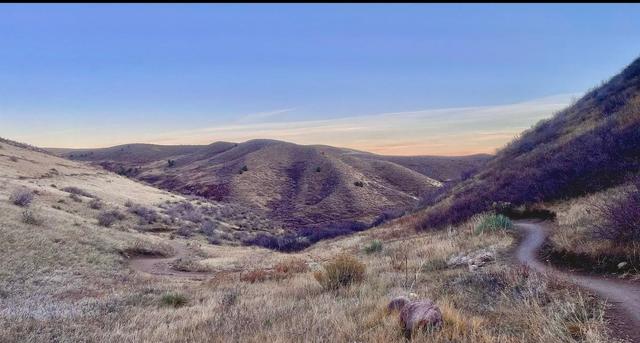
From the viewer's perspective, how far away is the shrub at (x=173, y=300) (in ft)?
29.8

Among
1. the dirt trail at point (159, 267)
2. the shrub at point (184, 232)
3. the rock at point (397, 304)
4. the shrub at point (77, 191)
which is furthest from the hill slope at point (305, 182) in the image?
the rock at point (397, 304)

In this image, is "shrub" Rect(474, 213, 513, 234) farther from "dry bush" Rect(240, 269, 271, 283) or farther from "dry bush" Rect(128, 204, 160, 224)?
"dry bush" Rect(128, 204, 160, 224)

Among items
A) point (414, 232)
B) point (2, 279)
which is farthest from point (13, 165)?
point (414, 232)

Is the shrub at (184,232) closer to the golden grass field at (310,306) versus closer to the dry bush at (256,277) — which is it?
the golden grass field at (310,306)

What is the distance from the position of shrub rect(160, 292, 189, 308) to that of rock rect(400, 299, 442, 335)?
575 cm

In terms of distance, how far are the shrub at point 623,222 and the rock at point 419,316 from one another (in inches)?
173

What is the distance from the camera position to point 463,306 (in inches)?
236

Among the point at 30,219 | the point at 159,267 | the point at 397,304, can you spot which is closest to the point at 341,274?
the point at 397,304

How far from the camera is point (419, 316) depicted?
16.1ft

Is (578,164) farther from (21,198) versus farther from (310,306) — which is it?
(21,198)

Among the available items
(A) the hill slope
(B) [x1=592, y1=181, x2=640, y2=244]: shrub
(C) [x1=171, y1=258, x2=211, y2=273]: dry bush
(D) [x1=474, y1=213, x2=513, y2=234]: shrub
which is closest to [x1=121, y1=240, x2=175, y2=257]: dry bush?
(C) [x1=171, y1=258, x2=211, y2=273]: dry bush

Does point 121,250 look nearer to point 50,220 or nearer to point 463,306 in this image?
point 50,220

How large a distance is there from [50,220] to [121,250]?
152 inches

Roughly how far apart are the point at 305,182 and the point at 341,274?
2315 inches
